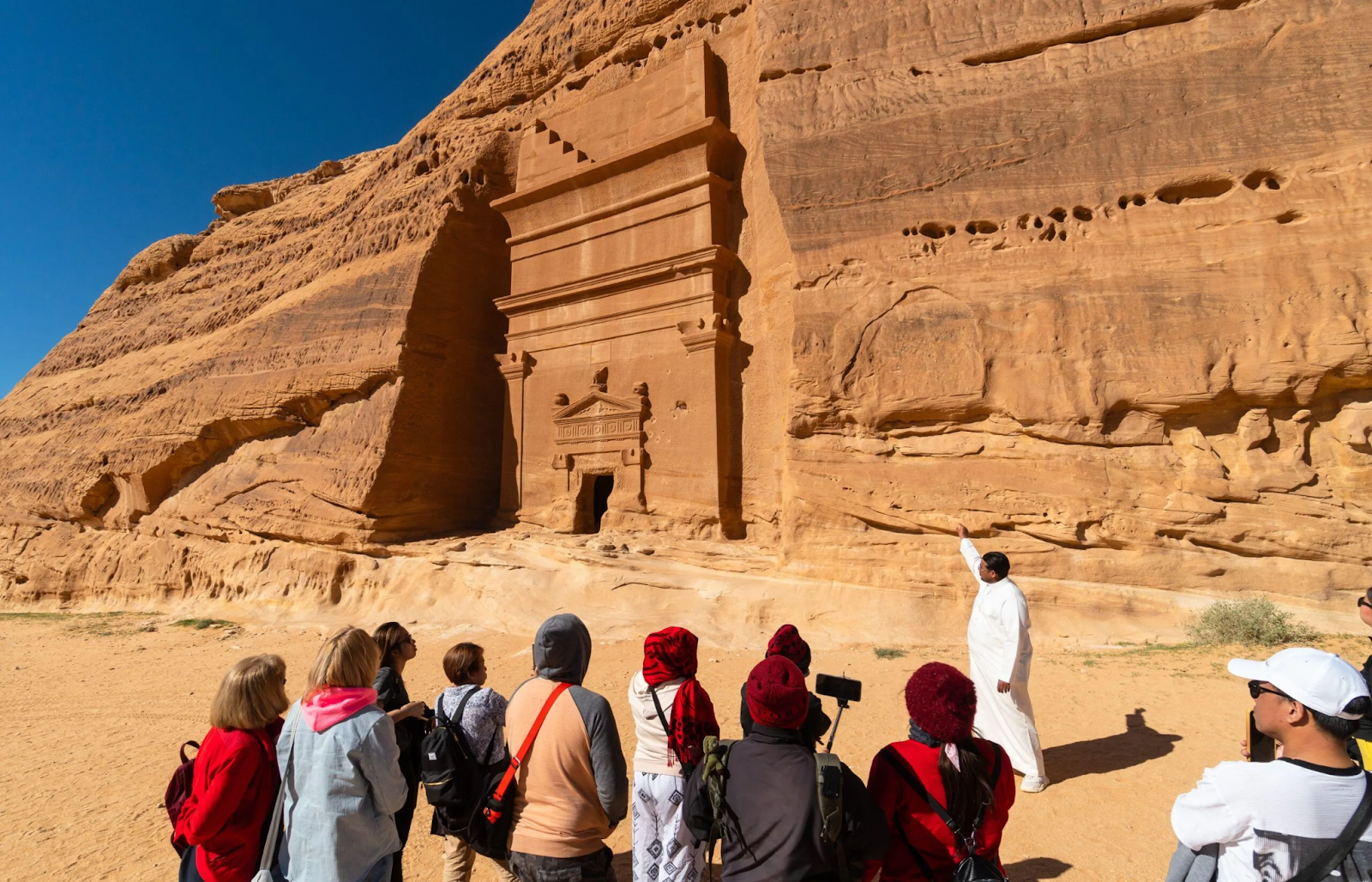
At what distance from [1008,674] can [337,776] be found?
377 centimetres

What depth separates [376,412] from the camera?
44.7 feet

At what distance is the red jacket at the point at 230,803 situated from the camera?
236 centimetres

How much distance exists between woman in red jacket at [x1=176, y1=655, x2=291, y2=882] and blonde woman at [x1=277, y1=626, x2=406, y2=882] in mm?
86

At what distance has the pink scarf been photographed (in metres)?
2.38

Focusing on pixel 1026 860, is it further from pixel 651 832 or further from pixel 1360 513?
pixel 1360 513

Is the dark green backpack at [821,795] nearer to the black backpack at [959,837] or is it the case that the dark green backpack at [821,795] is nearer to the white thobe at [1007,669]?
the black backpack at [959,837]

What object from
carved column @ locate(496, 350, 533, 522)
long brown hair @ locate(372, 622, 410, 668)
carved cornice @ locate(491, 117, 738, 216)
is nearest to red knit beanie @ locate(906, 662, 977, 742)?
long brown hair @ locate(372, 622, 410, 668)

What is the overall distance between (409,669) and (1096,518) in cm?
840

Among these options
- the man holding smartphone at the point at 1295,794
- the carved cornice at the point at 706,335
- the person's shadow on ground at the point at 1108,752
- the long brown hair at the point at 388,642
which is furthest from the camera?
the carved cornice at the point at 706,335

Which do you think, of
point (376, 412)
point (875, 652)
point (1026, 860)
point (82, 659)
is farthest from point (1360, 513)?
point (82, 659)

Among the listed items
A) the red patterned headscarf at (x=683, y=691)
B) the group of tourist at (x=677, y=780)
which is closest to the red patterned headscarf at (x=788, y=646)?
the group of tourist at (x=677, y=780)

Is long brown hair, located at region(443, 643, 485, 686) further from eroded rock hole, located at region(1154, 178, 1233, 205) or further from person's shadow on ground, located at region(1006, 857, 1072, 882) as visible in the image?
eroded rock hole, located at region(1154, 178, 1233, 205)

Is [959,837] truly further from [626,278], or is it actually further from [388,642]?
[626,278]

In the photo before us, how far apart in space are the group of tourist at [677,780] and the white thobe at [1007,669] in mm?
1980
